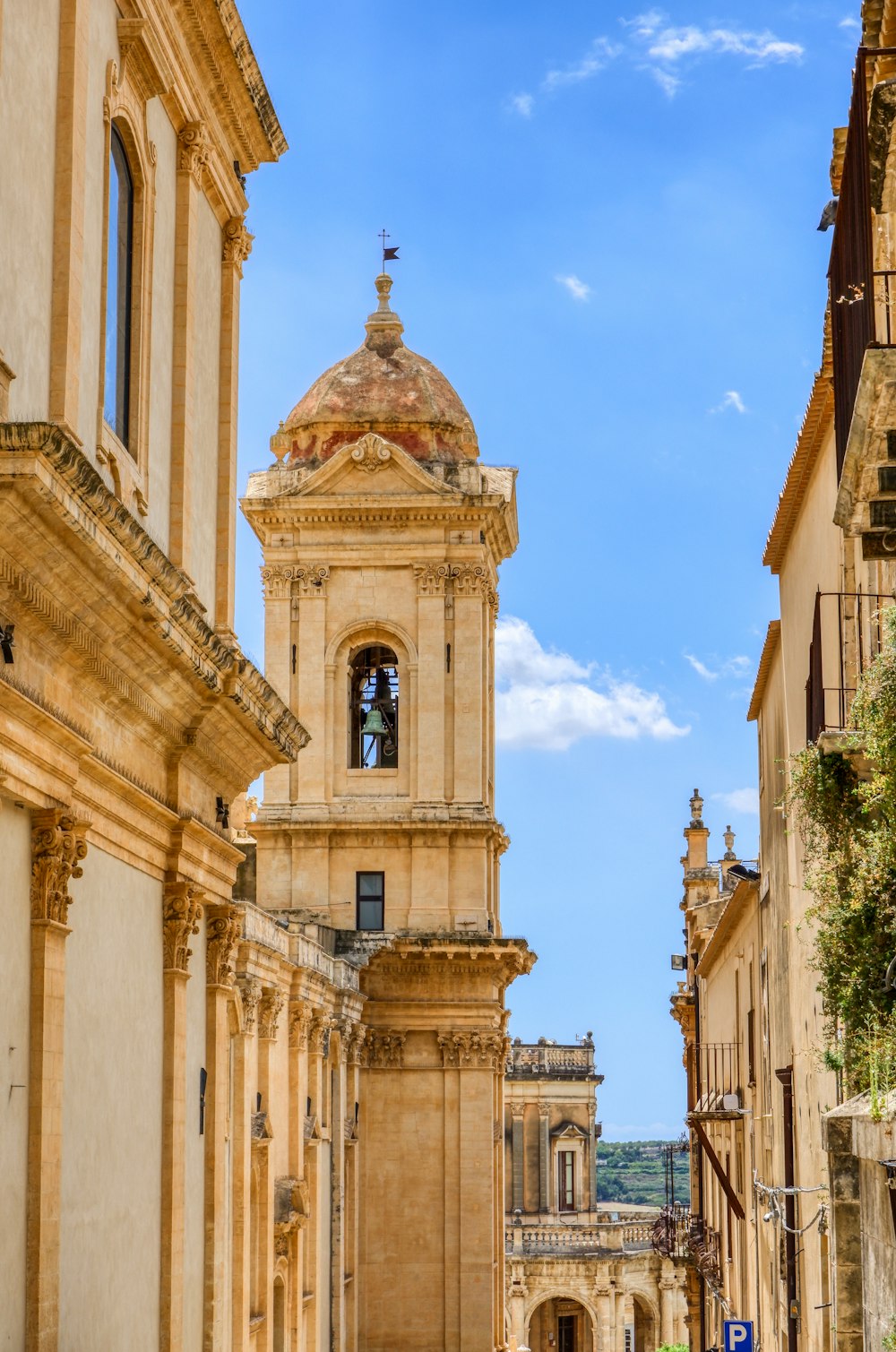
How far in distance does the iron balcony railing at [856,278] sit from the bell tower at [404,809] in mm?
27843

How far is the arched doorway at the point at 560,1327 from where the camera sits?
75.6 m

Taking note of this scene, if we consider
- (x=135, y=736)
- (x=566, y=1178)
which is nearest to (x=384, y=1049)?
(x=135, y=736)

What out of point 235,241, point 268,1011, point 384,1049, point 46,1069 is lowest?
point 384,1049

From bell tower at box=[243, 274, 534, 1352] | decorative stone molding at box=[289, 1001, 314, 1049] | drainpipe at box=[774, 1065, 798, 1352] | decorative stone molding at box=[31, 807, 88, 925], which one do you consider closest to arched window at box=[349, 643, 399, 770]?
bell tower at box=[243, 274, 534, 1352]

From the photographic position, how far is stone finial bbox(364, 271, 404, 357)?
45.3 m

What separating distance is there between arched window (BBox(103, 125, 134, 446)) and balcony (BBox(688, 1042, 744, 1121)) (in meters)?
18.1

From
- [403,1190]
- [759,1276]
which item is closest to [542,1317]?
[403,1190]

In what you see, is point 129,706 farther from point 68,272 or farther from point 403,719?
point 403,719

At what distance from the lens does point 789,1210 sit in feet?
77.2

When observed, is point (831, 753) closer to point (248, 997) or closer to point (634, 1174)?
point (248, 997)

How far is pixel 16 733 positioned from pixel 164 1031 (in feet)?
17.1

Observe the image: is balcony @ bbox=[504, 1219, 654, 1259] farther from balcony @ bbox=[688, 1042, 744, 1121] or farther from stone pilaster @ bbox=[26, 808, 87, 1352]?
stone pilaster @ bbox=[26, 808, 87, 1352]

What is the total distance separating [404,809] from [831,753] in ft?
87.2

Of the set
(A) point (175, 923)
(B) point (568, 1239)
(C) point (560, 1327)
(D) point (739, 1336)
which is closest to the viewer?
(A) point (175, 923)
